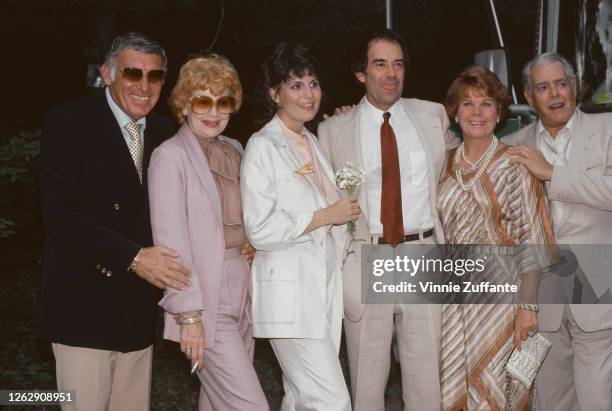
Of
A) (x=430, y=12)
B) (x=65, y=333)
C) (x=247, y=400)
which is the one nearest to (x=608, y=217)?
(x=247, y=400)

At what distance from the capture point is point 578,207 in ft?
13.8

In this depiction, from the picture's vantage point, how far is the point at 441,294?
430 cm

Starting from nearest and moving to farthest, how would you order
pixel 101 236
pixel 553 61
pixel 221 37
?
pixel 101 236 < pixel 553 61 < pixel 221 37

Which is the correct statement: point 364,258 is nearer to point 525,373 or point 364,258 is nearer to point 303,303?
point 303,303

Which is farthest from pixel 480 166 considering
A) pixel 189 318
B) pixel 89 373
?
pixel 89 373

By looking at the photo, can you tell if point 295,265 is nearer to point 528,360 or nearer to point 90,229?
point 90,229

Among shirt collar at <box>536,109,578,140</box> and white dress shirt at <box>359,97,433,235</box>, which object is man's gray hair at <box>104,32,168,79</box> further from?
shirt collar at <box>536,109,578,140</box>

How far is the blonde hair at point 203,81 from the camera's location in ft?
12.2

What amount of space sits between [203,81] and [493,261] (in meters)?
1.83

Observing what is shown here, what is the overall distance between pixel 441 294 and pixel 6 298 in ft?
22.9

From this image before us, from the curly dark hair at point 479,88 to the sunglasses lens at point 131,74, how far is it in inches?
70.8

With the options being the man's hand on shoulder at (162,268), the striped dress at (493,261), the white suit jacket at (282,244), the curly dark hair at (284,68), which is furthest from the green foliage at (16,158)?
the striped dress at (493,261)

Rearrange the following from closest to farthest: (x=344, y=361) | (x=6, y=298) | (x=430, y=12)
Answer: (x=344, y=361) < (x=430, y=12) < (x=6, y=298)

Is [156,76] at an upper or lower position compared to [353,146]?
upper
